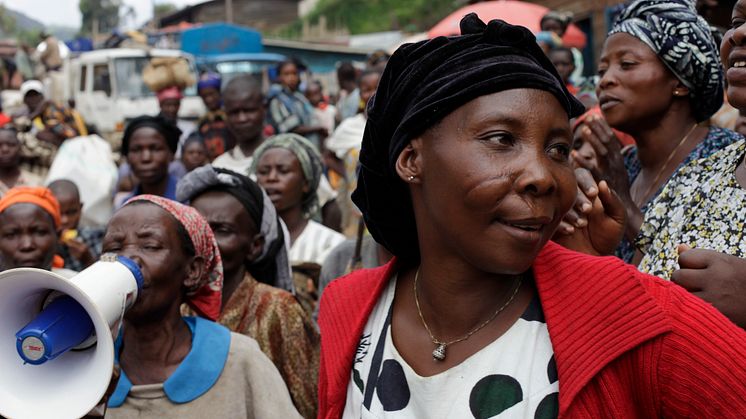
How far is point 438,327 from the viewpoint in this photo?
1.89 metres

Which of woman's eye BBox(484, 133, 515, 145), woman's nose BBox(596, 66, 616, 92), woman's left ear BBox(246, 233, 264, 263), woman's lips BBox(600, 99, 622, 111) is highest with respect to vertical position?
woman's eye BBox(484, 133, 515, 145)

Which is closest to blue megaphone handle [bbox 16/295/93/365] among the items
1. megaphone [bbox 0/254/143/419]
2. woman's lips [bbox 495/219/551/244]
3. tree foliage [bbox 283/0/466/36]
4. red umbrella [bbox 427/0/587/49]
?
megaphone [bbox 0/254/143/419]

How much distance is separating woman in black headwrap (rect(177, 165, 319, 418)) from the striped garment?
64 cm

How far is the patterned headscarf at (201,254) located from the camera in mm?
2898

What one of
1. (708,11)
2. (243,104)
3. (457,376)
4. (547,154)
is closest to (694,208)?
(547,154)

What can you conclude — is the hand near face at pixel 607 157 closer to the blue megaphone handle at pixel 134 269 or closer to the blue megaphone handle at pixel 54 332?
the blue megaphone handle at pixel 134 269

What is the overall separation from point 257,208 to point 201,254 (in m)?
0.96

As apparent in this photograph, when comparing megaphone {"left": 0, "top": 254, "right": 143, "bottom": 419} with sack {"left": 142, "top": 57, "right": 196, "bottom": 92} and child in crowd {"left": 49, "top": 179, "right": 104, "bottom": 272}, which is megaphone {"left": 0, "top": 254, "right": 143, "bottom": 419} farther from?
sack {"left": 142, "top": 57, "right": 196, "bottom": 92}

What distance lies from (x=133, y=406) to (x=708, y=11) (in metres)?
4.31

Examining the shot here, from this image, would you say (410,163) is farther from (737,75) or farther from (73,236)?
(73,236)

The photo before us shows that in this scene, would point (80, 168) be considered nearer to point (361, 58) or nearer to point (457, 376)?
point (457, 376)

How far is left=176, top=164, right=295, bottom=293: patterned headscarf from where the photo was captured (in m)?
3.85

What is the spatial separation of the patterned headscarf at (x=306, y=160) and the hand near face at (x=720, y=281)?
3.56 metres

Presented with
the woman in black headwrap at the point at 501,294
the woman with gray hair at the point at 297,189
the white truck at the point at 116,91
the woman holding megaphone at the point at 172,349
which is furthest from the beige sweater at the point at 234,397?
the white truck at the point at 116,91
